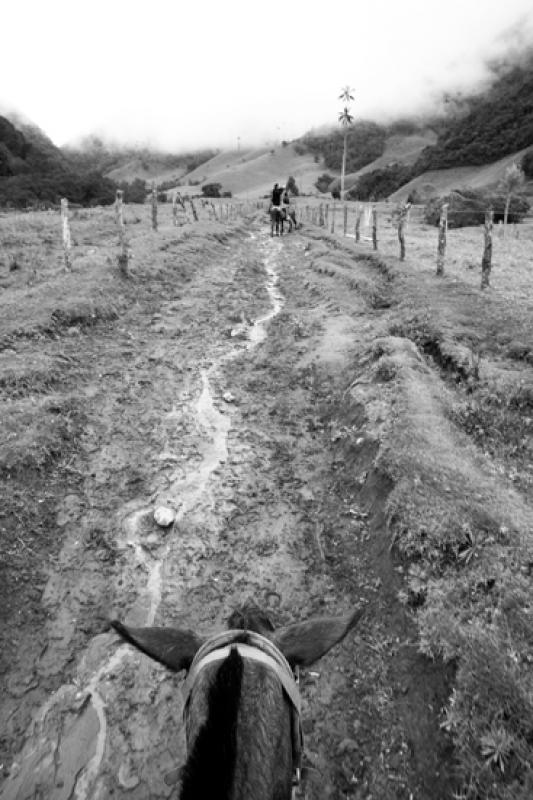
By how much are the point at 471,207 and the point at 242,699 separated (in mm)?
82309

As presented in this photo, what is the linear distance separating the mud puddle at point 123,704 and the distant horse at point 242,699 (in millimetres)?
493

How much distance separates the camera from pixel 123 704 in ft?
15.6

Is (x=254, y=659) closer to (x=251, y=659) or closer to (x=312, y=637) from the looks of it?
(x=251, y=659)

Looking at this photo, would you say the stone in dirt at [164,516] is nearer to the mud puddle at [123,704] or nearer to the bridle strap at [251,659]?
the mud puddle at [123,704]

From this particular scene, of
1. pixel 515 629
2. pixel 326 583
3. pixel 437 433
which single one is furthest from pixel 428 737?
pixel 437 433

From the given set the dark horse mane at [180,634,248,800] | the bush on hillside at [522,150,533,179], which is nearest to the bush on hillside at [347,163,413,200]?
the bush on hillside at [522,150,533,179]

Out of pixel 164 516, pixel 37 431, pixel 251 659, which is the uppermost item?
pixel 251 659

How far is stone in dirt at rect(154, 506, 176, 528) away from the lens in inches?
281

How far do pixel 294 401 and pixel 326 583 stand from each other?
17.5 feet

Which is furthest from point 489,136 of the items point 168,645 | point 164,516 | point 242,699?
point 242,699

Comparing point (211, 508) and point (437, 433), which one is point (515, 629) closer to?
point (437, 433)

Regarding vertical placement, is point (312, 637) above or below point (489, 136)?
below

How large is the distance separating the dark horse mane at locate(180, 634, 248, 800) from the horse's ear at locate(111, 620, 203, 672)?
72 cm

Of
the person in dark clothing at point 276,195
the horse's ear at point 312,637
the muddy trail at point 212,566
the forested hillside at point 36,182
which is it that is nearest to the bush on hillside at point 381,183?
the forested hillside at point 36,182
